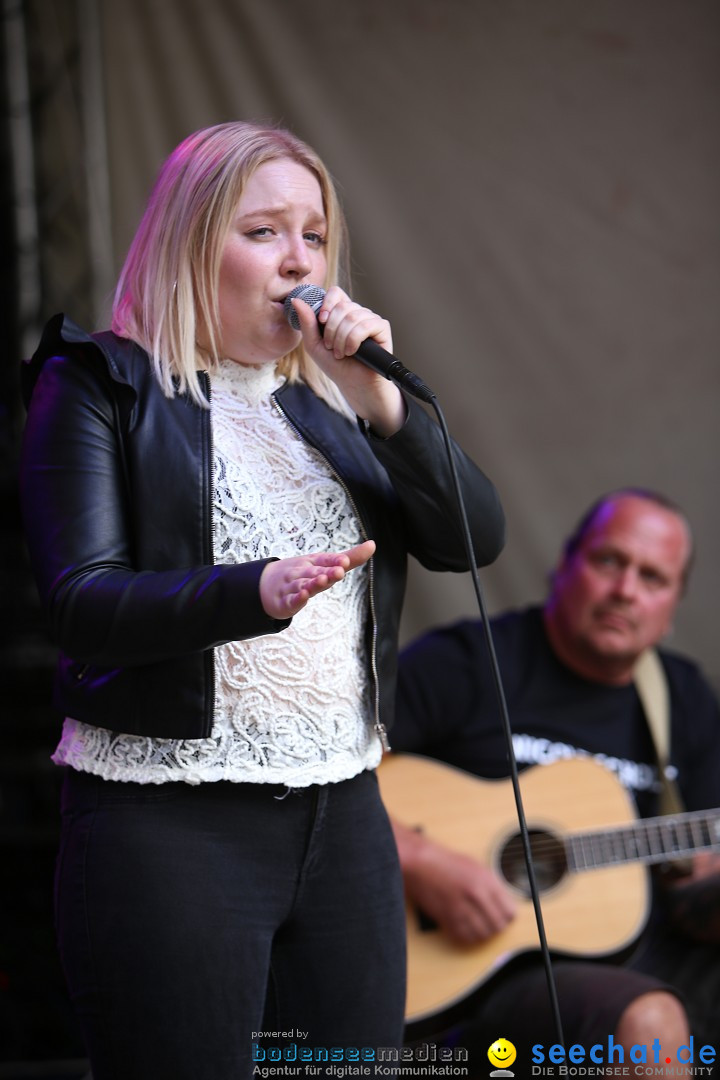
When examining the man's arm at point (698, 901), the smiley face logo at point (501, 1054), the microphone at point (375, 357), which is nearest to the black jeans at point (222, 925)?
the microphone at point (375, 357)

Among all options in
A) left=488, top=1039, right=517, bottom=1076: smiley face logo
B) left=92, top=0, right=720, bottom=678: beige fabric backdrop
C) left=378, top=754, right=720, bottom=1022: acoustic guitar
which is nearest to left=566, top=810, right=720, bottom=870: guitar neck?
left=378, top=754, right=720, bottom=1022: acoustic guitar

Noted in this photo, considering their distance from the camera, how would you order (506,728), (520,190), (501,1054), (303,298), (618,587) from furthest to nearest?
1. (520,190)
2. (618,587)
3. (501,1054)
4. (303,298)
5. (506,728)

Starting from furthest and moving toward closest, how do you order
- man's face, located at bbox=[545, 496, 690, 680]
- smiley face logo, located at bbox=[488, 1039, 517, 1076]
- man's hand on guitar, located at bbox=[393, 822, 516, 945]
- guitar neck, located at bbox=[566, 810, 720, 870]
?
man's face, located at bbox=[545, 496, 690, 680] < guitar neck, located at bbox=[566, 810, 720, 870] < man's hand on guitar, located at bbox=[393, 822, 516, 945] < smiley face logo, located at bbox=[488, 1039, 517, 1076]

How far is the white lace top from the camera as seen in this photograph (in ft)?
4.20

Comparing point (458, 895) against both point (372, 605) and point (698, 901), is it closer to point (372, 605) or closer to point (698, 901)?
point (698, 901)

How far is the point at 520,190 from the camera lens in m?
3.35

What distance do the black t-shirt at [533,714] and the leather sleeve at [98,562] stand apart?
152cm

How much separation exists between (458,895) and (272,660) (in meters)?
1.30

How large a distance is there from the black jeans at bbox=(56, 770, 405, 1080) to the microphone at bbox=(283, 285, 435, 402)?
1.60 ft

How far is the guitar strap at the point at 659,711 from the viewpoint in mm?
2779

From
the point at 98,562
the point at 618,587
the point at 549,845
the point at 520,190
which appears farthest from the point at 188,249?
the point at 520,190

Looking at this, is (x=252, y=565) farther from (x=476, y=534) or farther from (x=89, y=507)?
(x=476, y=534)

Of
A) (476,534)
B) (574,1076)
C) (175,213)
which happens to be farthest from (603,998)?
(175,213)

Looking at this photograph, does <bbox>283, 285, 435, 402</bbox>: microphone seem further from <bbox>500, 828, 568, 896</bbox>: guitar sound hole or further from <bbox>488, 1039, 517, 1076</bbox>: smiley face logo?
<bbox>500, 828, 568, 896</bbox>: guitar sound hole
